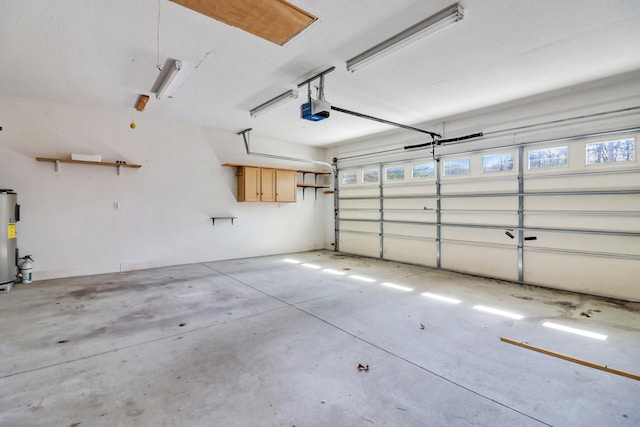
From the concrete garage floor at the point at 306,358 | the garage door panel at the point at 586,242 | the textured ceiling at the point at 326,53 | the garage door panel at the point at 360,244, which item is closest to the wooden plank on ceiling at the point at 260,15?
the textured ceiling at the point at 326,53

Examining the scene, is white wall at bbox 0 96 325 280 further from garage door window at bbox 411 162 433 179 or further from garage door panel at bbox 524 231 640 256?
garage door panel at bbox 524 231 640 256

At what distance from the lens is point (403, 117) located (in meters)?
5.81

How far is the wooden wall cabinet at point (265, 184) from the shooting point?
6.93m

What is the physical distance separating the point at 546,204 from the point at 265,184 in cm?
569

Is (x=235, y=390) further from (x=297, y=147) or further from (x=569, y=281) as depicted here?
(x=297, y=147)

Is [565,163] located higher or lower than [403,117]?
lower

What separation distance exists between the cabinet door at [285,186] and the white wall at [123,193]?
0.56 metres

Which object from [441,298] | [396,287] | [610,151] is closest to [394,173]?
[396,287]

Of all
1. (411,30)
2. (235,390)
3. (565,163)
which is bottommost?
(235,390)

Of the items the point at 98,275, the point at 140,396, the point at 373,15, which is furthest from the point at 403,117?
the point at 98,275

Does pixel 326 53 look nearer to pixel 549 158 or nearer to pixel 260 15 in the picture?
pixel 260 15

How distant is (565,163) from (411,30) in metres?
3.60

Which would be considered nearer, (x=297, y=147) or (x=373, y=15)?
(x=373, y=15)

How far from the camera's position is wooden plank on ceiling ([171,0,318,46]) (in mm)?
2414
